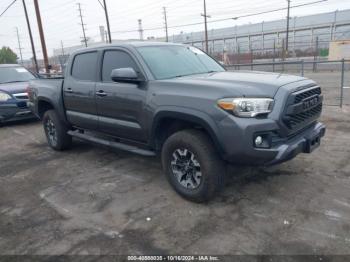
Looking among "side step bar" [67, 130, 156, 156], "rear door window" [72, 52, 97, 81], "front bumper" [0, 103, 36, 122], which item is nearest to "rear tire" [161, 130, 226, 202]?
"side step bar" [67, 130, 156, 156]

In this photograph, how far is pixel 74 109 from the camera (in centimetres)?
580

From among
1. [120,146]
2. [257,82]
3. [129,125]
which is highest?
[257,82]

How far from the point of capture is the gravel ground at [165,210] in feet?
10.7

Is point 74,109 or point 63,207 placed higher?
point 74,109

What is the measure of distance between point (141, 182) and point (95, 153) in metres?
1.95

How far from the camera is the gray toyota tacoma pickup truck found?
3498 millimetres

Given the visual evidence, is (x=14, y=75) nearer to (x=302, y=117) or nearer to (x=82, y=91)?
(x=82, y=91)

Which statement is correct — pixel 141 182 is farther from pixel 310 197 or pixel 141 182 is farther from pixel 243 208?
pixel 310 197

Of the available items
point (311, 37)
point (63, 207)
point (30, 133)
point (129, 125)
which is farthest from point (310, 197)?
point (311, 37)

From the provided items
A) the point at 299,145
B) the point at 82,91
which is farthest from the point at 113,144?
the point at 299,145

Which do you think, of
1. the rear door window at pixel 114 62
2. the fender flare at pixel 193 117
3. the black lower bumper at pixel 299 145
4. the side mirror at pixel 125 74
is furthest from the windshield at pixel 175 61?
the black lower bumper at pixel 299 145

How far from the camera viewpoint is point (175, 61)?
15.5 feet

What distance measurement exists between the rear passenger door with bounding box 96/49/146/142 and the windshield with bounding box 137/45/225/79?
219mm

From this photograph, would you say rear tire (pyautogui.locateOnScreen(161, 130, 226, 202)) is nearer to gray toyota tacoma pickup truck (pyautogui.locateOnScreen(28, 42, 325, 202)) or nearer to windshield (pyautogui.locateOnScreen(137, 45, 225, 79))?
gray toyota tacoma pickup truck (pyautogui.locateOnScreen(28, 42, 325, 202))
